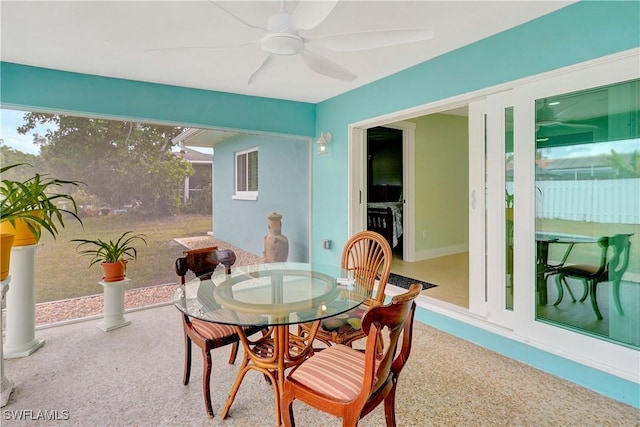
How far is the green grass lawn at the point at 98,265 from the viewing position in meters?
3.27

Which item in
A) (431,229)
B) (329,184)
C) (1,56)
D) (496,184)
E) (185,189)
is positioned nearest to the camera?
(496,184)

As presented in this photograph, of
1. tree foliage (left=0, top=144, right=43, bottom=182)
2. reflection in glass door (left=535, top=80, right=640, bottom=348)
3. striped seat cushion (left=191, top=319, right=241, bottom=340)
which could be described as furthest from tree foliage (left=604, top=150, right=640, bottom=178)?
tree foliage (left=0, top=144, right=43, bottom=182)

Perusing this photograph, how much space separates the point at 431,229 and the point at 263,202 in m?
3.02

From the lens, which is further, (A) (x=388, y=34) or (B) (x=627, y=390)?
(B) (x=627, y=390)

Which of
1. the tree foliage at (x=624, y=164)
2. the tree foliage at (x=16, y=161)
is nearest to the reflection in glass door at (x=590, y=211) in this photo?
the tree foliage at (x=624, y=164)

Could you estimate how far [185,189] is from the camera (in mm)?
3980

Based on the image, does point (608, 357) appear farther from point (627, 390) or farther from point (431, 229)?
point (431, 229)

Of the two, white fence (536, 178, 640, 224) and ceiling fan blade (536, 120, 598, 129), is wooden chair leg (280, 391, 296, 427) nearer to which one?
white fence (536, 178, 640, 224)

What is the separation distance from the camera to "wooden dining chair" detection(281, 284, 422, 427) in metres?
1.26

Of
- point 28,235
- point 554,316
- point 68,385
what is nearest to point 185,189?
point 28,235

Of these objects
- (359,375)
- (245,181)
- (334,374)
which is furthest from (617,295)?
(245,181)

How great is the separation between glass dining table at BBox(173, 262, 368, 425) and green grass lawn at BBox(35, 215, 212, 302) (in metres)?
1.73

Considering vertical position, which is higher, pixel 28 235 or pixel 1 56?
pixel 1 56

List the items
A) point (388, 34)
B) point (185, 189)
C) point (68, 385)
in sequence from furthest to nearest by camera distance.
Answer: point (185, 189) → point (68, 385) → point (388, 34)
